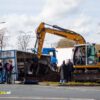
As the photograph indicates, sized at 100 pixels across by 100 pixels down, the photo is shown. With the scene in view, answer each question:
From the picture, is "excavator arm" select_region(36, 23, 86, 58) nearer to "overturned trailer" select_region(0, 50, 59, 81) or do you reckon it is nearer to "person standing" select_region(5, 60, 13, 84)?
"overturned trailer" select_region(0, 50, 59, 81)

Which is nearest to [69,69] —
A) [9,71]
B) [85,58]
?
[85,58]

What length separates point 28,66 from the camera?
136 feet

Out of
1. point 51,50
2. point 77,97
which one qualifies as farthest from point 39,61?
point 77,97

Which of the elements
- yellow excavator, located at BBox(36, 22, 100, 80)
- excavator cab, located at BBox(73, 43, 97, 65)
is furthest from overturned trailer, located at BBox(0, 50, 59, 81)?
excavator cab, located at BBox(73, 43, 97, 65)

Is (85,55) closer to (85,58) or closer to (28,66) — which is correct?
(85,58)

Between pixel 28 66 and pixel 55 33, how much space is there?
4829mm

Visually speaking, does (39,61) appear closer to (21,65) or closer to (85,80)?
(21,65)

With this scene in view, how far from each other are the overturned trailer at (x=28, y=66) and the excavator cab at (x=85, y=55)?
3.06 m

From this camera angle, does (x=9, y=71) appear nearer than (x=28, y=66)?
Yes

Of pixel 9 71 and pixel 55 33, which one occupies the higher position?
pixel 55 33

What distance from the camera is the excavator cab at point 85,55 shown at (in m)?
41.0

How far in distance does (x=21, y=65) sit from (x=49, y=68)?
145 inches

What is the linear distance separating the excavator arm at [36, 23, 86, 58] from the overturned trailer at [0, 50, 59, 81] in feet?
3.34

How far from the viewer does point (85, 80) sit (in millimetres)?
39969
